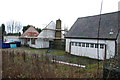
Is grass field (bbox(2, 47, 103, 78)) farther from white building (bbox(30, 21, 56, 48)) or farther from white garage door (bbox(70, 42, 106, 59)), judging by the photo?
white building (bbox(30, 21, 56, 48))

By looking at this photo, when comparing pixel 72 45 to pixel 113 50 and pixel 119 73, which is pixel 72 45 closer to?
pixel 113 50

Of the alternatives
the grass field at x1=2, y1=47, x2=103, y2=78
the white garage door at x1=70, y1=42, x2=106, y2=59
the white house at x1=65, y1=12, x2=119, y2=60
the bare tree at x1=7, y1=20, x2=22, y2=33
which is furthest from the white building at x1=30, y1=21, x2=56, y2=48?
the bare tree at x1=7, y1=20, x2=22, y2=33

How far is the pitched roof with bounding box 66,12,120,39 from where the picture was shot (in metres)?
12.0

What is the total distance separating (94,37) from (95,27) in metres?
2.09

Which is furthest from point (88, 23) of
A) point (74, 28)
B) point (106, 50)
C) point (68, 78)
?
point (68, 78)

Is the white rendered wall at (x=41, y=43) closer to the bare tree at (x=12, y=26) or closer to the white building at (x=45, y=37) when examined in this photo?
the white building at (x=45, y=37)

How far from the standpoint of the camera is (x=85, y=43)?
1338 cm

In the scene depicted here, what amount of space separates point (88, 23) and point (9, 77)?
13250 mm

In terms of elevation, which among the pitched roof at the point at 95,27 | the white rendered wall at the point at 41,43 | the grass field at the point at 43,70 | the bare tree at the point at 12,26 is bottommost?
the grass field at the point at 43,70

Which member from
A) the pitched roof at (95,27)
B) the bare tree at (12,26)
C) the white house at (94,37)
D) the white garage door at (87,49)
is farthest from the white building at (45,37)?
the bare tree at (12,26)

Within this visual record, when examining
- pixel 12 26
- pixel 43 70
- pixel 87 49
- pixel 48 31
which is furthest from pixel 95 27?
pixel 12 26

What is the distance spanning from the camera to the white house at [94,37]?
1123 centimetres

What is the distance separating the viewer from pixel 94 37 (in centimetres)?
1227

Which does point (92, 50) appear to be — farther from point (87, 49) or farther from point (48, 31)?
point (48, 31)
